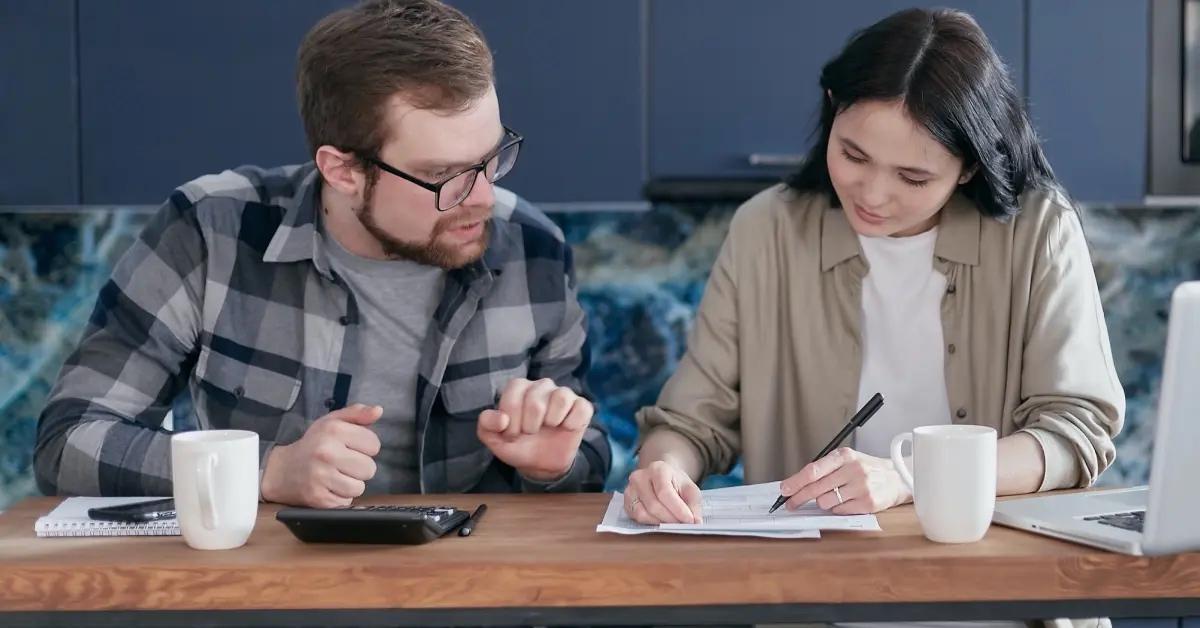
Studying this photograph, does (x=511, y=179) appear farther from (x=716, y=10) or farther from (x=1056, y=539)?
(x=1056, y=539)

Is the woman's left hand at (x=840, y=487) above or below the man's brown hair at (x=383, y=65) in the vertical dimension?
below

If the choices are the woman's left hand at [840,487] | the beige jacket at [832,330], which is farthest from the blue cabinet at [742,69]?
the woman's left hand at [840,487]

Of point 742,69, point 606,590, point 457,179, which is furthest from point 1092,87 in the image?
point 606,590

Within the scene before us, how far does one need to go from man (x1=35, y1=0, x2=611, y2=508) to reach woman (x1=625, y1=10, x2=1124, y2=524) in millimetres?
237

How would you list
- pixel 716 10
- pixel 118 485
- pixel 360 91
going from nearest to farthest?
pixel 118 485
pixel 360 91
pixel 716 10

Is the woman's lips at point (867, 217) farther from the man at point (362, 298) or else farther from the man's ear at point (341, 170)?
the man's ear at point (341, 170)

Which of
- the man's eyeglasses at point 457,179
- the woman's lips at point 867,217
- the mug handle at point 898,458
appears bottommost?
the mug handle at point 898,458

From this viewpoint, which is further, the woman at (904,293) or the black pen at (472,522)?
the woman at (904,293)

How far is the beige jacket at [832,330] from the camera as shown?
1803 mm

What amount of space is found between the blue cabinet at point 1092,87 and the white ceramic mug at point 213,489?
5.88ft

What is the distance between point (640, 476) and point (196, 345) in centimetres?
77

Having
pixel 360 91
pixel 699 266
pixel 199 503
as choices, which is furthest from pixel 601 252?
pixel 199 503

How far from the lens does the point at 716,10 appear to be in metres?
2.57

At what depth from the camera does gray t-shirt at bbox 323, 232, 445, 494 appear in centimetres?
191
